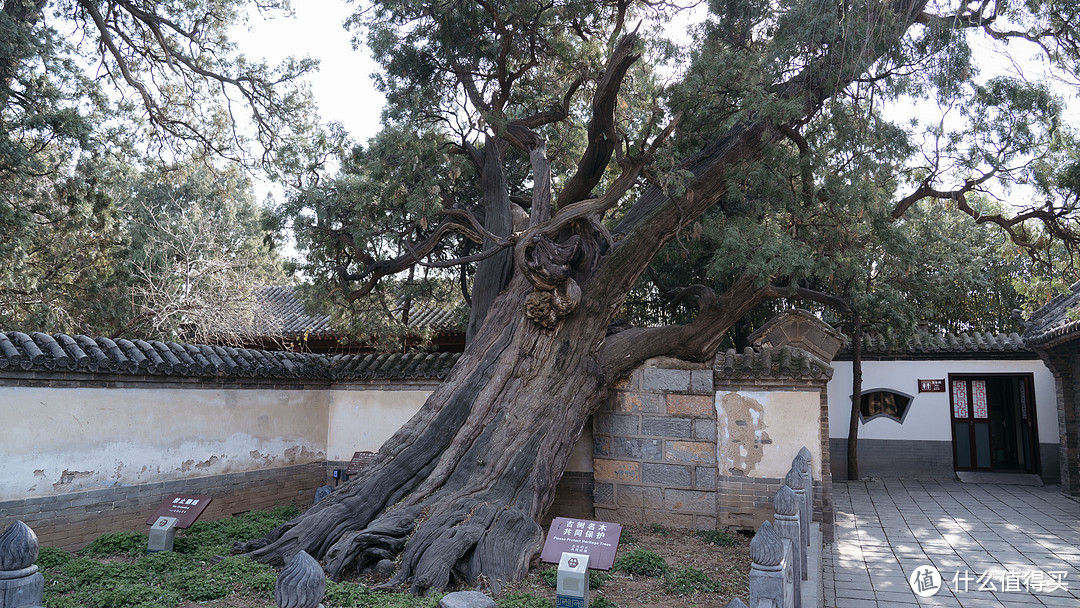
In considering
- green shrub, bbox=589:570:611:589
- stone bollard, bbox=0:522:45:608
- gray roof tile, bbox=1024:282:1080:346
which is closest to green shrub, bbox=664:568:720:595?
green shrub, bbox=589:570:611:589

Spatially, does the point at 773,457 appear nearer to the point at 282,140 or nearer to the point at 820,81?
the point at 820,81

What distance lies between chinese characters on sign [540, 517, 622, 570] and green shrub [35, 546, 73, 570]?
163 inches

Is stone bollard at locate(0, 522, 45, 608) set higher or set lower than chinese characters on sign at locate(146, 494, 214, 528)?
higher

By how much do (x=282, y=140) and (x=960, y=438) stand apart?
1241cm

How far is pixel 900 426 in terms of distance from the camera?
39.7 feet

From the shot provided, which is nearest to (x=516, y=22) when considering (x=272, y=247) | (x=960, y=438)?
(x=272, y=247)

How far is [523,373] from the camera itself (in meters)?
6.87

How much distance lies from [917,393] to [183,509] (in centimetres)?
1157

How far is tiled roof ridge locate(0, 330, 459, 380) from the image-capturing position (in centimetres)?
604

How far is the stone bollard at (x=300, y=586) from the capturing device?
241 centimetres

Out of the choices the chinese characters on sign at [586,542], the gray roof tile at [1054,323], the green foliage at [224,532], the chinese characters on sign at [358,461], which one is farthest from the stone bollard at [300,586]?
the gray roof tile at [1054,323]

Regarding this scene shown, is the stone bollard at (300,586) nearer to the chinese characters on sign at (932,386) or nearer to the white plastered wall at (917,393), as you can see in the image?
the white plastered wall at (917,393)

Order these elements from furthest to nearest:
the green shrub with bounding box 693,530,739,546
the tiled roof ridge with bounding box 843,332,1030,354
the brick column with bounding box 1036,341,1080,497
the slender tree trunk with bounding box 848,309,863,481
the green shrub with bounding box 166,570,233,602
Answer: the tiled roof ridge with bounding box 843,332,1030,354 < the slender tree trunk with bounding box 848,309,863,481 < the brick column with bounding box 1036,341,1080,497 < the green shrub with bounding box 693,530,739,546 < the green shrub with bounding box 166,570,233,602

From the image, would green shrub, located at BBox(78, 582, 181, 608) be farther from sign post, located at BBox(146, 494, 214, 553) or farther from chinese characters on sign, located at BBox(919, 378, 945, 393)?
chinese characters on sign, located at BBox(919, 378, 945, 393)
